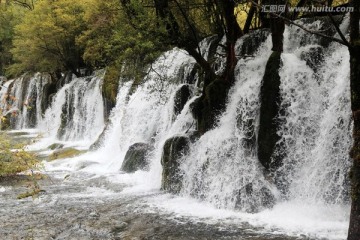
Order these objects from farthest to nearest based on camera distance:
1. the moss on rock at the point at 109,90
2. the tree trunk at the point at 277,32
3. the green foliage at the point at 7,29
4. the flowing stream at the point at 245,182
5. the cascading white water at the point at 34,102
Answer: the green foliage at the point at 7,29
the cascading white water at the point at 34,102
the moss on rock at the point at 109,90
the tree trunk at the point at 277,32
the flowing stream at the point at 245,182

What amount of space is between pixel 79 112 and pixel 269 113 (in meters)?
16.7

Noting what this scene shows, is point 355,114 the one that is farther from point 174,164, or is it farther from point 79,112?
point 79,112

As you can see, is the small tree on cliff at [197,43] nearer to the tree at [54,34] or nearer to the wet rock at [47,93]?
the tree at [54,34]

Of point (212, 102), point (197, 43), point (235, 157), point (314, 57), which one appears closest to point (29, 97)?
point (212, 102)

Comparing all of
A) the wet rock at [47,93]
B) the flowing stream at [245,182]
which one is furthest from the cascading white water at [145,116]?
the wet rock at [47,93]

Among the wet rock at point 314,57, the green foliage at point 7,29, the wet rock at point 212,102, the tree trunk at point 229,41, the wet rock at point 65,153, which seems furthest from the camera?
the green foliage at point 7,29

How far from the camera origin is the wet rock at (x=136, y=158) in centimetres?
1363

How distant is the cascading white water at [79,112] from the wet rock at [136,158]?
7.22 metres

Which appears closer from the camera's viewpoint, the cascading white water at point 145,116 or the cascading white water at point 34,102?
the cascading white water at point 145,116

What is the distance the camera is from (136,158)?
1387 centimetres

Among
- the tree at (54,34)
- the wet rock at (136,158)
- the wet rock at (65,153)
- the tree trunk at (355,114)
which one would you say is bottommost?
the wet rock at (65,153)

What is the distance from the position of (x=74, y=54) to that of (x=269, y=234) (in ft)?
80.7

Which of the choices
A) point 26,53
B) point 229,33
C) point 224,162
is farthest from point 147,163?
point 26,53

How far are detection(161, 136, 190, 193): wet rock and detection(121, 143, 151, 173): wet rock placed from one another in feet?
8.34
